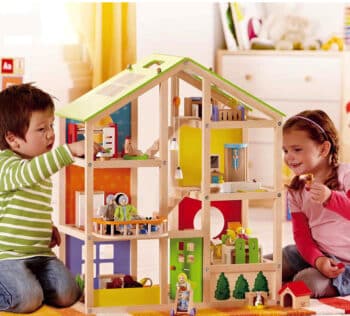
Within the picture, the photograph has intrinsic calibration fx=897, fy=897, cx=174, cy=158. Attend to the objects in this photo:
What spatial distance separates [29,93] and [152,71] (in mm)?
351

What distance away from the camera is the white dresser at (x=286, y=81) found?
4.25 meters

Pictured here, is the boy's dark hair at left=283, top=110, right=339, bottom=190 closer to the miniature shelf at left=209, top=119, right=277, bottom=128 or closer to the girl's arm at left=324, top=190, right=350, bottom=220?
the girl's arm at left=324, top=190, right=350, bottom=220

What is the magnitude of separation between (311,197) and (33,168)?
78 cm

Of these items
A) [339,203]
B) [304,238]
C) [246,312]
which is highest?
[339,203]

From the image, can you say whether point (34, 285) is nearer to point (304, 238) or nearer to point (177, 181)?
point (177, 181)

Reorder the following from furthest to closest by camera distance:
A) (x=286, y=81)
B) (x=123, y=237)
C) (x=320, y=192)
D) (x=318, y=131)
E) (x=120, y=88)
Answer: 1. (x=286, y=81)
2. (x=318, y=131)
3. (x=320, y=192)
4. (x=120, y=88)
5. (x=123, y=237)

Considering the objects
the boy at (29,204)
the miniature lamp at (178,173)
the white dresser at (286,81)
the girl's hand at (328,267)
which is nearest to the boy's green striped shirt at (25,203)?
the boy at (29,204)

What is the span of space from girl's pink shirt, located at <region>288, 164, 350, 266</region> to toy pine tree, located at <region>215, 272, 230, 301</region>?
347mm

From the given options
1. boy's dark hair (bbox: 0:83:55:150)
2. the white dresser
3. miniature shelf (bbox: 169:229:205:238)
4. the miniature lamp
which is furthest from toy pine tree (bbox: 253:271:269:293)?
the white dresser

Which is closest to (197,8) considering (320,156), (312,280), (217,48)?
(217,48)

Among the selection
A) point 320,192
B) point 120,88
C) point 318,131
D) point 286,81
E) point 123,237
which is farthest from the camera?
point 286,81

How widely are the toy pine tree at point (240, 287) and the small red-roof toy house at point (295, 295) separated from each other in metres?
0.09

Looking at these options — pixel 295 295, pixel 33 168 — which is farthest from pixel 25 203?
pixel 295 295

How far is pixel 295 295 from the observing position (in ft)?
7.55
